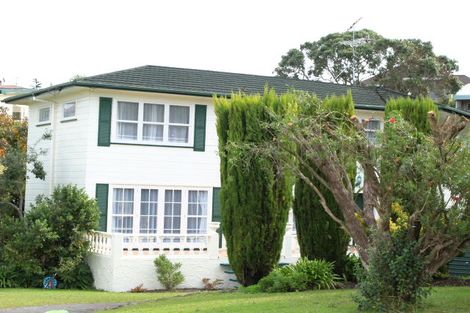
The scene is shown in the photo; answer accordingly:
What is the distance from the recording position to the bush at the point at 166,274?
21375mm

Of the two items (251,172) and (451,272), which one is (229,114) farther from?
(451,272)

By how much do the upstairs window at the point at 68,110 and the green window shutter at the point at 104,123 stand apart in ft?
5.19

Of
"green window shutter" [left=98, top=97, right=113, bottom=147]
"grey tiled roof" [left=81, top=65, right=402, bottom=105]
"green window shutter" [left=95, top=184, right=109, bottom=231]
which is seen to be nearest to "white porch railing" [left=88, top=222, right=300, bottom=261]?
"green window shutter" [left=95, top=184, right=109, bottom=231]

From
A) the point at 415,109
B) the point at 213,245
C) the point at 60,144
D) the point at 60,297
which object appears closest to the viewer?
the point at 60,297

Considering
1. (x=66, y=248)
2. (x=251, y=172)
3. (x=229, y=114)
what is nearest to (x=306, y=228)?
(x=251, y=172)

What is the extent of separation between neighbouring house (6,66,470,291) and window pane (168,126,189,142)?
3 centimetres

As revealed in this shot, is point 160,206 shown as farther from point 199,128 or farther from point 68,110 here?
point 68,110

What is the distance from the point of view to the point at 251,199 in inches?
749

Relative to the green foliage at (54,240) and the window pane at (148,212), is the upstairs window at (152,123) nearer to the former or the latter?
the window pane at (148,212)

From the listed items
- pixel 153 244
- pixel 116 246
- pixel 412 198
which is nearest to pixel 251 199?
pixel 153 244

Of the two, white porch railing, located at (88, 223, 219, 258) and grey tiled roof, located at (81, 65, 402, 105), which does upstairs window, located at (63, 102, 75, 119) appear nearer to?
grey tiled roof, located at (81, 65, 402, 105)

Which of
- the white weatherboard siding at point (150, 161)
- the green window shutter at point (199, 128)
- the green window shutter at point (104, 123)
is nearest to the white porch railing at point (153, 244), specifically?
the white weatherboard siding at point (150, 161)

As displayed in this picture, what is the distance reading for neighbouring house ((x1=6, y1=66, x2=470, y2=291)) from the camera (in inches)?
888

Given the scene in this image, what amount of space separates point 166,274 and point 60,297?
366 cm
